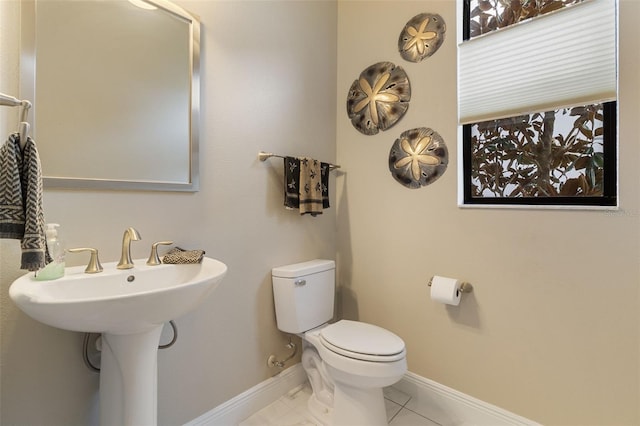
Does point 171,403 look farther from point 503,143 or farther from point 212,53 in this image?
point 503,143

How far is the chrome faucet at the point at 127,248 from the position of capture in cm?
103

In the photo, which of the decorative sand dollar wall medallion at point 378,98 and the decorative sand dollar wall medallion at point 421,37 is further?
the decorative sand dollar wall medallion at point 378,98

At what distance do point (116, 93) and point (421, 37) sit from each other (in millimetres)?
1592

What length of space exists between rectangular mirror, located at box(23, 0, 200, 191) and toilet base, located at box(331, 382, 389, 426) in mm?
1190

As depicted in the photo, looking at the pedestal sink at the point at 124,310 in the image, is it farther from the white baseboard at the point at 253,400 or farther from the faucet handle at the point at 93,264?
the white baseboard at the point at 253,400

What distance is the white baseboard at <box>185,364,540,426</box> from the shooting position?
140cm

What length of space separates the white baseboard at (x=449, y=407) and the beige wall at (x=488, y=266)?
1.6 inches

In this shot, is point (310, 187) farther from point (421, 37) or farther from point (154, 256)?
point (421, 37)

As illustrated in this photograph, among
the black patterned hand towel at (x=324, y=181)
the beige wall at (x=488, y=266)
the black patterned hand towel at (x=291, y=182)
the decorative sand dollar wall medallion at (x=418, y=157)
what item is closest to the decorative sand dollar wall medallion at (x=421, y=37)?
the beige wall at (x=488, y=266)

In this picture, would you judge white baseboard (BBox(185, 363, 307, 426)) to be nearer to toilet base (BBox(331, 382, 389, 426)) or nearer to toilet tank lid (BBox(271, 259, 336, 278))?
toilet base (BBox(331, 382, 389, 426))

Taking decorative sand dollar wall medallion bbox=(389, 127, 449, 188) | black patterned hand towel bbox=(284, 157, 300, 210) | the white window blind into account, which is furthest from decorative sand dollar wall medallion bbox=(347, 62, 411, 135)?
black patterned hand towel bbox=(284, 157, 300, 210)

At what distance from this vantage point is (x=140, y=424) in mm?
930

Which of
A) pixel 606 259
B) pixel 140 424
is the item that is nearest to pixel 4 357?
pixel 140 424

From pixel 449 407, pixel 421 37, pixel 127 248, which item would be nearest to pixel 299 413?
pixel 449 407
